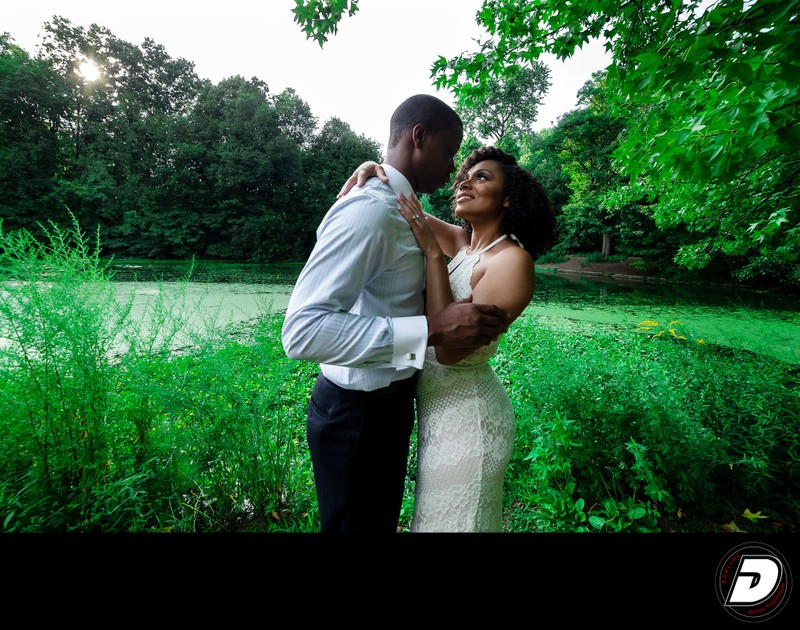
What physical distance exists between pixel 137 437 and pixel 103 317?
2.41 feet

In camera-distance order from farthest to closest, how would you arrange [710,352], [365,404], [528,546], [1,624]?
[710,352] → [365,404] → [528,546] → [1,624]

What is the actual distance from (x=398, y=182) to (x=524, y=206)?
0.63 meters

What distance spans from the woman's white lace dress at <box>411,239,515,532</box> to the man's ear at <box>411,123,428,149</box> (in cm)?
80

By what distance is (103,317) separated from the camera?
1879 mm

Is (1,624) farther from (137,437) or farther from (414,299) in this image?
(137,437)

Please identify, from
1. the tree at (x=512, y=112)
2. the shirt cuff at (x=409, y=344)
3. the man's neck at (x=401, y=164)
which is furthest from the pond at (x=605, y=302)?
the tree at (x=512, y=112)

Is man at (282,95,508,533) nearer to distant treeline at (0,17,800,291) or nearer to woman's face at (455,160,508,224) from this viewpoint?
woman's face at (455,160,508,224)

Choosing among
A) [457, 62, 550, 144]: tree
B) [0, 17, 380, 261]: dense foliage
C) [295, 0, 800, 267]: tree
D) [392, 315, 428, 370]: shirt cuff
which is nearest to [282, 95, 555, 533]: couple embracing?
[392, 315, 428, 370]: shirt cuff

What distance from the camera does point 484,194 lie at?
4.78 ft

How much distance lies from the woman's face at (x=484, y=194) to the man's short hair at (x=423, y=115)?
0.93ft

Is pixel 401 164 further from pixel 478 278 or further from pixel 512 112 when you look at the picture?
pixel 512 112

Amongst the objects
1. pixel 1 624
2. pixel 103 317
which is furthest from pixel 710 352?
pixel 103 317

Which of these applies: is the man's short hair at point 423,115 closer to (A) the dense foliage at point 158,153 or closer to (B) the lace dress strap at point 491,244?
(B) the lace dress strap at point 491,244

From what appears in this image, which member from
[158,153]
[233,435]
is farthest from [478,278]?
[158,153]
